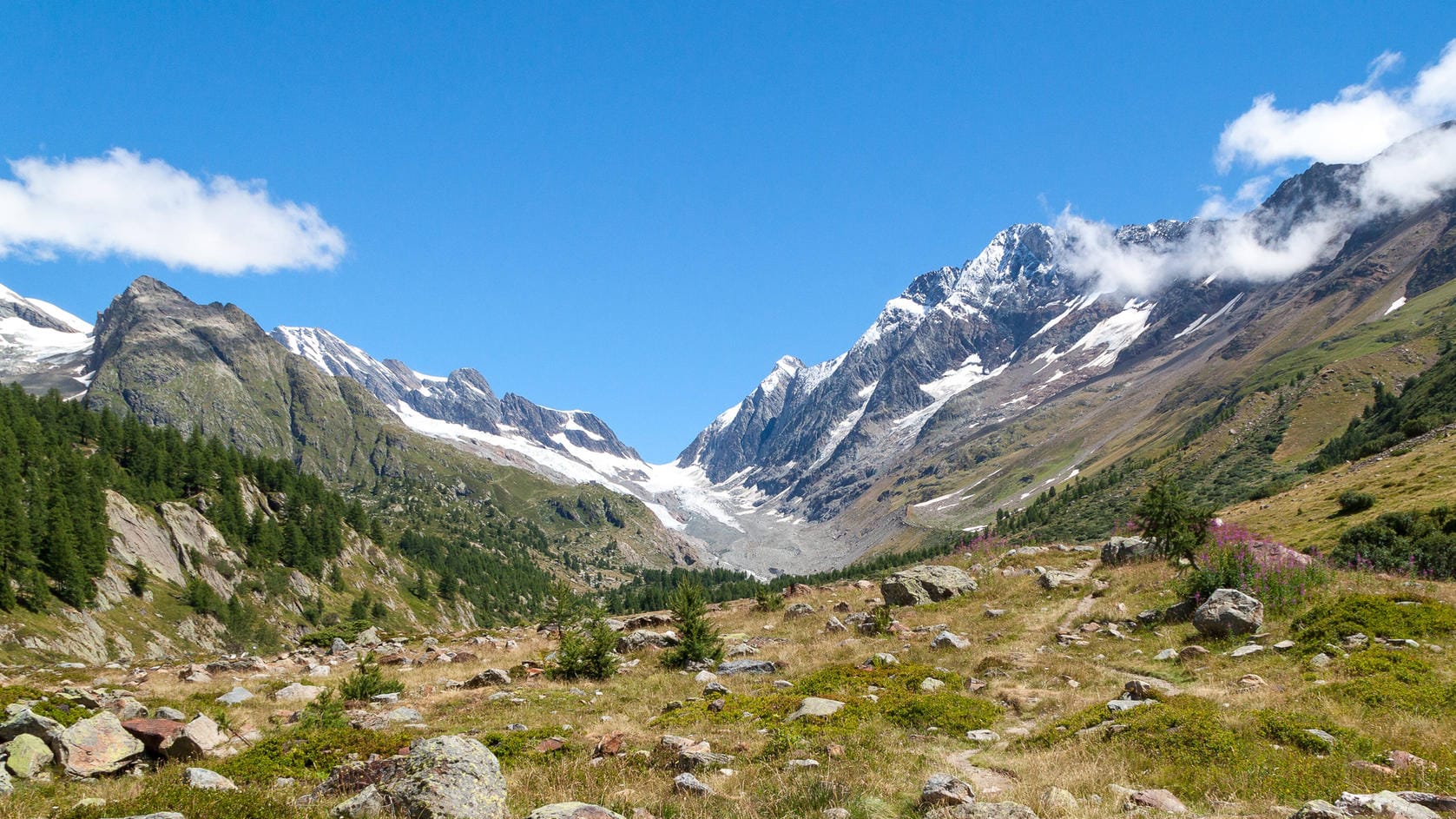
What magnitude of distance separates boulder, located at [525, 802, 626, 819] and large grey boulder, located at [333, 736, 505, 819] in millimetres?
1119

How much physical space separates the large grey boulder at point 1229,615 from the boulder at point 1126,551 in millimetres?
17116

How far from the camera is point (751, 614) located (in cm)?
4188

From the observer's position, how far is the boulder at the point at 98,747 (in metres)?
12.5

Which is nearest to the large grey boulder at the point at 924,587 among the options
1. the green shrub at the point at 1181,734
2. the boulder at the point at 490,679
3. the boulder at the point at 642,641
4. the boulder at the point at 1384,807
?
the boulder at the point at 642,641

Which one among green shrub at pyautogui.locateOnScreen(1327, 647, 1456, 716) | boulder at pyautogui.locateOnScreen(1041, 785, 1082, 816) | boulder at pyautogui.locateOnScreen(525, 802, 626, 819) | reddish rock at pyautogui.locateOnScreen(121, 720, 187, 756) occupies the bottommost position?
green shrub at pyautogui.locateOnScreen(1327, 647, 1456, 716)

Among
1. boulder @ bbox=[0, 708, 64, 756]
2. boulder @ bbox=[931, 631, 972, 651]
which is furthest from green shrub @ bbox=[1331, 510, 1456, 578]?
boulder @ bbox=[0, 708, 64, 756]

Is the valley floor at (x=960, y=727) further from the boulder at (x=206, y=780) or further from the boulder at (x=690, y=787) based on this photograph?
the boulder at (x=206, y=780)

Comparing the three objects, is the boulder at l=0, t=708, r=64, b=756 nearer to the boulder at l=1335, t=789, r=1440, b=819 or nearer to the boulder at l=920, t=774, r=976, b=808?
the boulder at l=920, t=774, r=976, b=808

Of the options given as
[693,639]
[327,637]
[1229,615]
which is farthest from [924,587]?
[327,637]

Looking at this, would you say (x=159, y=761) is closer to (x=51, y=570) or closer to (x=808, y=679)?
(x=808, y=679)

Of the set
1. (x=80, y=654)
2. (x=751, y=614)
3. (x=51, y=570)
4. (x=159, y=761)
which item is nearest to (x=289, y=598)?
(x=51, y=570)

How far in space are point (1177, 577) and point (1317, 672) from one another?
15438 millimetres

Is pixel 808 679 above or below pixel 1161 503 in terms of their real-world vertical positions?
below

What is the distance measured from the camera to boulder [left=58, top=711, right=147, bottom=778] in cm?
1255
